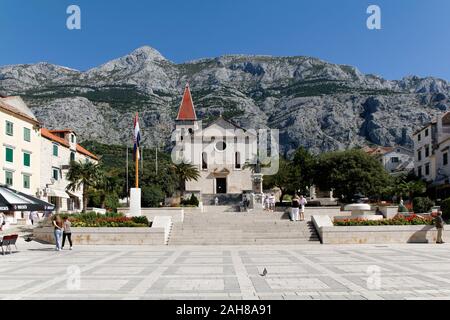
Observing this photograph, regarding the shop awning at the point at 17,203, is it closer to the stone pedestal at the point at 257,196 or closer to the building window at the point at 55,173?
the stone pedestal at the point at 257,196

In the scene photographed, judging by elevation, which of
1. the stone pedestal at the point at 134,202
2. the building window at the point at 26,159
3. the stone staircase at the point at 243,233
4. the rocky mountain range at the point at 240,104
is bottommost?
the stone staircase at the point at 243,233

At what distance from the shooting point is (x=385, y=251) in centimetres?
1850

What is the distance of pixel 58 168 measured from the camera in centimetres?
5069

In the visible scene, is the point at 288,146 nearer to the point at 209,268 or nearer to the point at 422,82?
the point at 422,82

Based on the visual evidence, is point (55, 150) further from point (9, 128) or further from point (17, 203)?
point (17, 203)

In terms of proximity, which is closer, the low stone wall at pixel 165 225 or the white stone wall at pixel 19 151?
the low stone wall at pixel 165 225

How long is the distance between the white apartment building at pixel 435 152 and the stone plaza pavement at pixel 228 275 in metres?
44.0

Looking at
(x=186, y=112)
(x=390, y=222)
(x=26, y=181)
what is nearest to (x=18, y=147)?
(x=26, y=181)

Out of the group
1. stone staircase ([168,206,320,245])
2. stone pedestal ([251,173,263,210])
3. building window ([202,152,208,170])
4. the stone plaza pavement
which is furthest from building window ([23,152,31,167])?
building window ([202,152,208,170])

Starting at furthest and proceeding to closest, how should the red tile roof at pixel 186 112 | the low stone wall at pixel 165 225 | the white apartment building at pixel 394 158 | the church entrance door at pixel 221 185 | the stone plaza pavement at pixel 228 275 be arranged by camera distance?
the white apartment building at pixel 394 158 < the red tile roof at pixel 186 112 < the church entrance door at pixel 221 185 < the low stone wall at pixel 165 225 < the stone plaza pavement at pixel 228 275

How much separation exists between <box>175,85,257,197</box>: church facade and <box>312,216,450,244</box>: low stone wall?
1729 inches

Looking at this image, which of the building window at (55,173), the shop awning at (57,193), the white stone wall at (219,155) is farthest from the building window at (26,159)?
the white stone wall at (219,155)

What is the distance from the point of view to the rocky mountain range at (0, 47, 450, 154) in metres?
129

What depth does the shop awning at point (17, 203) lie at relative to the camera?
16375 mm
